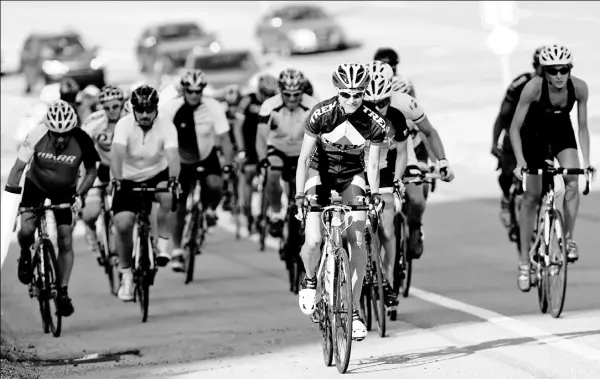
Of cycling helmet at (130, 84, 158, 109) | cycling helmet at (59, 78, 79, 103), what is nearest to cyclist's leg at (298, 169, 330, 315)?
cycling helmet at (130, 84, 158, 109)

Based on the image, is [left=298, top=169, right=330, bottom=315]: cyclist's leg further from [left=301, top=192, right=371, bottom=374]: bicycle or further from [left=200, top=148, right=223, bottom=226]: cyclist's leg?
[left=200, top=148, right=223, bottom=226]: cyclist's leg

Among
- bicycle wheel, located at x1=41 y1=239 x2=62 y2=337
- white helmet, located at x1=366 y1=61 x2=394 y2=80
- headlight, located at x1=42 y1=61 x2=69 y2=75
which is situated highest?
white helmet, located at x1=366 y1=61 x2=394 y2=80

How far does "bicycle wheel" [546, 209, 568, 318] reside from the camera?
1230 cm

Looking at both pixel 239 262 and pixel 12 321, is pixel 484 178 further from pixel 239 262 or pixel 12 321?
pixel 12 321

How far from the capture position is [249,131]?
61.4 feet

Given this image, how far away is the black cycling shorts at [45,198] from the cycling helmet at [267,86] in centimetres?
480

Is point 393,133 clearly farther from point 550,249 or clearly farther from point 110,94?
point 110,94

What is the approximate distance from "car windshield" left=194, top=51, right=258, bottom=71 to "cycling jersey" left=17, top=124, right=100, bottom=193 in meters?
26.9

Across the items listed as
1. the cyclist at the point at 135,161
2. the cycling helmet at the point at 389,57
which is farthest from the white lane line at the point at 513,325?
the cyclist at the point at 135,161

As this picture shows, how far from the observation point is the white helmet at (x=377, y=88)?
11.8 m

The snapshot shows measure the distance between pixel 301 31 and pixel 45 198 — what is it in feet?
120

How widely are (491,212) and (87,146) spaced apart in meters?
8.53

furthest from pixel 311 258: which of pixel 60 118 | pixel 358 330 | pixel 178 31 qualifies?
pixel 178 31

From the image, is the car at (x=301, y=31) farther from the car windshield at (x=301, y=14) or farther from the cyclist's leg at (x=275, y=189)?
the cyclist's leg at (x=275, y=189)
